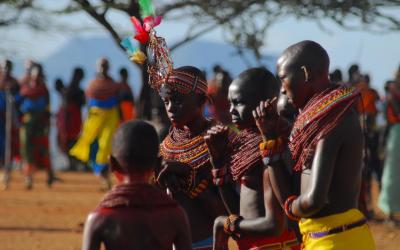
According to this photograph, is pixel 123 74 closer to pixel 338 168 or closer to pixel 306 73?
pixel 306 73

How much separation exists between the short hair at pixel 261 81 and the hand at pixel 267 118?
25.2 inches

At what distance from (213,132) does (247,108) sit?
0.28 m

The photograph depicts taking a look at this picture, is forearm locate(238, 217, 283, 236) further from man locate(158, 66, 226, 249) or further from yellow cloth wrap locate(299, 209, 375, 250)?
man locate(158, 66, 226, 249)

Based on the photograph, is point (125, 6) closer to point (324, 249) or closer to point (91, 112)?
point (91, 112)

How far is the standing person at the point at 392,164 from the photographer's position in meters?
12.0

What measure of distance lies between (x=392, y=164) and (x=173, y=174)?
760 cm

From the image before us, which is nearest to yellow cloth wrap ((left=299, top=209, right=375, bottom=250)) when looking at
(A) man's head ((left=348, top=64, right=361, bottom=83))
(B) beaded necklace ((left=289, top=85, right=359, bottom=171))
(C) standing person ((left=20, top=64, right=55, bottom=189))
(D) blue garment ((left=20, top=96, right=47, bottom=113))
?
(B) beaded necklace ((left=289, top=85, right=359, bottom=171))

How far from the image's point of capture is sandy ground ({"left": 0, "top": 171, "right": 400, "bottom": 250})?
10469mm

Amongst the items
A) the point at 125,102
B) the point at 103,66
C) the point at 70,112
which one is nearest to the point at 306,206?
the point at 103,66

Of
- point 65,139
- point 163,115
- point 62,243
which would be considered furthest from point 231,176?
point 65,139

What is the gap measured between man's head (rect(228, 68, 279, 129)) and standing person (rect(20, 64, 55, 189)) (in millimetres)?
11141

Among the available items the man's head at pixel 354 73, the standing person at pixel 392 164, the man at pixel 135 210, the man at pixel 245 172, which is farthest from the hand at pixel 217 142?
the man's head at pixel 354 73

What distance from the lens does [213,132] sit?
4.80 meters

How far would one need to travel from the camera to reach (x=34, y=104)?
16.0 metres
